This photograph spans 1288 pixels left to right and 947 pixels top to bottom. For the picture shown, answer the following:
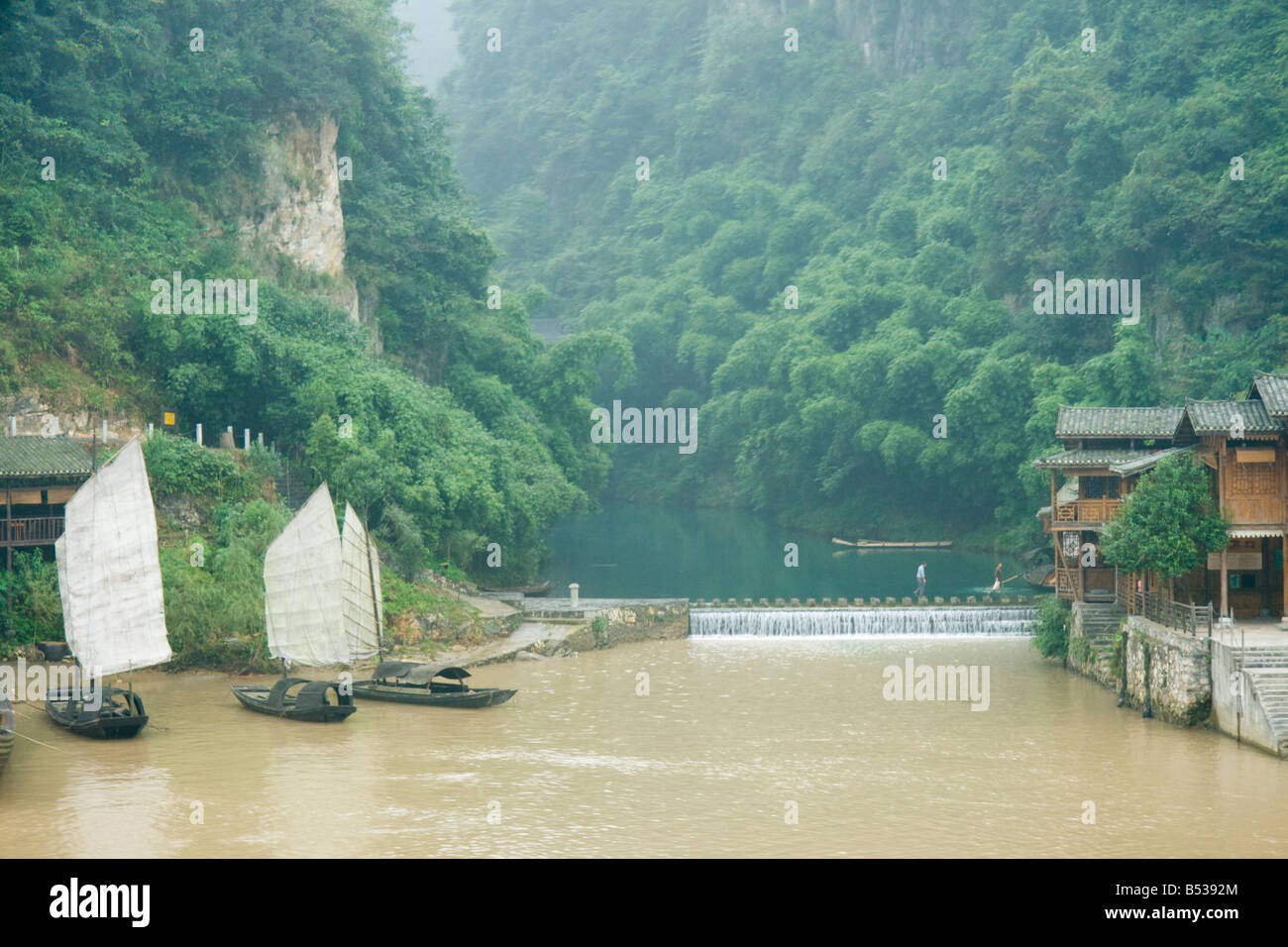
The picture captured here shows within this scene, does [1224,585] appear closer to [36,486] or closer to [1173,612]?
[1173,612]

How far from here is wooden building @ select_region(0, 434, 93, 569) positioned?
38.6 m

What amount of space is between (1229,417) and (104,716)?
24.6m

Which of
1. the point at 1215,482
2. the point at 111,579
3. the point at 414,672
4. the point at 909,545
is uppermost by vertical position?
the point at 1215,482

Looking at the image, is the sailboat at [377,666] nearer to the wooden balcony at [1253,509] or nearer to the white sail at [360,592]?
the white sail at [360,592]

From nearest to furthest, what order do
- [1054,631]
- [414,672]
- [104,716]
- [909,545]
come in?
[104,716] < [414,672] < [1054,631] < [909,545]

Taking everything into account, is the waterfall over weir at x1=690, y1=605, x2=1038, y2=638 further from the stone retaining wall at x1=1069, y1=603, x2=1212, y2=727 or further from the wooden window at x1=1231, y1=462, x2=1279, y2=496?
the wooden window at x1=1231, y1=462, x2=1279, y2=496

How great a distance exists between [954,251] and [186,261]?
4124cm

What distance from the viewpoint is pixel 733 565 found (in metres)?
63.4

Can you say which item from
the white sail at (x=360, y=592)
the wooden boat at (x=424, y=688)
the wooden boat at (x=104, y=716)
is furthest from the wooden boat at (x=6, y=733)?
the white sail at (x=360, y=592)

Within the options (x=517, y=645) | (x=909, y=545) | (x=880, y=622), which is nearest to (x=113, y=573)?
(x=517, y=645)

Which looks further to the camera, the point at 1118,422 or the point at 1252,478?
the point at 1118,422

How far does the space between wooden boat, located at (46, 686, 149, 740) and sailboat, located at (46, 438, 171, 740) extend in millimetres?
68

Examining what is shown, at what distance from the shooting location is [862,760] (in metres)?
30.7

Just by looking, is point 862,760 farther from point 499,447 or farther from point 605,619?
point 499,447
